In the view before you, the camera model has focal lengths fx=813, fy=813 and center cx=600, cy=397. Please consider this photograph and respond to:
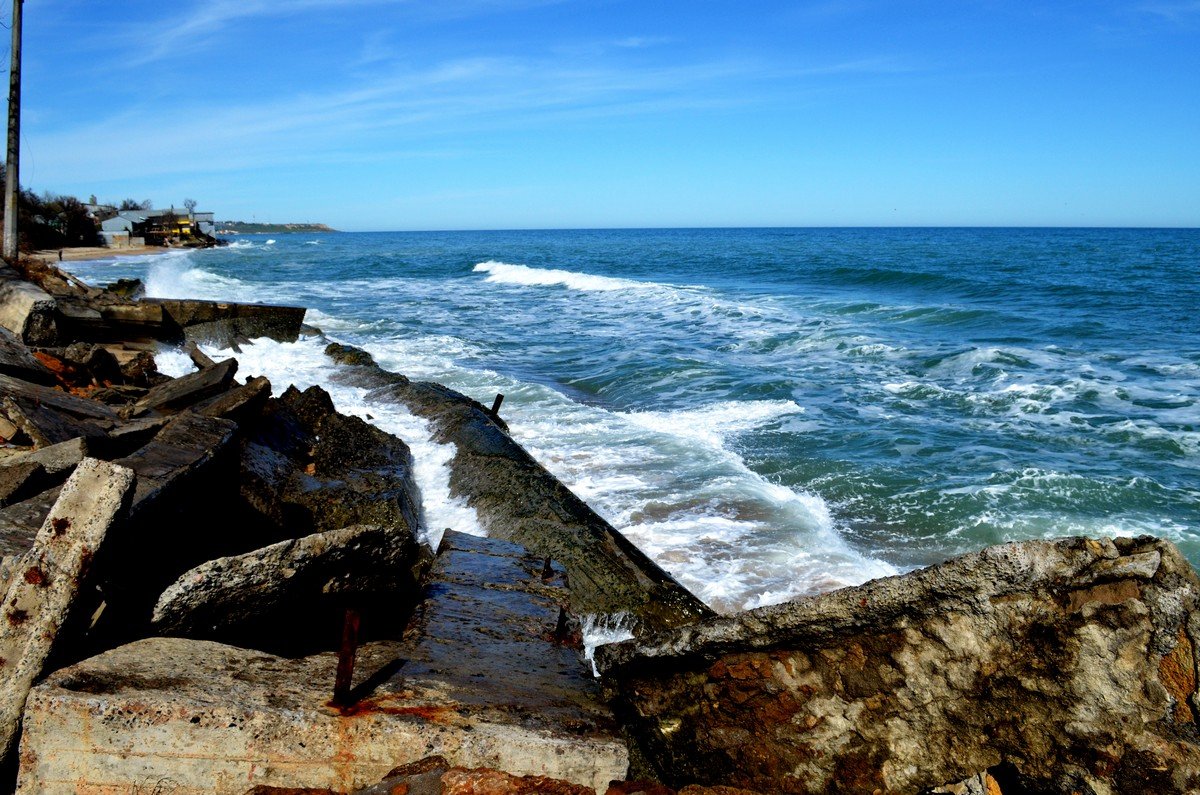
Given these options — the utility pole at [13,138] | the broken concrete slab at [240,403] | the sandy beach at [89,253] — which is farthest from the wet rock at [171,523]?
the sandy beach at [89,253]

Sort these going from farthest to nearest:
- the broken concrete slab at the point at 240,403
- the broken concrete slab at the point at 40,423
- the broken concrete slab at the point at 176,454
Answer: the broken concrete slab at the point at 240,403 → the broken concrete slab at the point at 40,423 → the broken concrete slab at the point at 176,454

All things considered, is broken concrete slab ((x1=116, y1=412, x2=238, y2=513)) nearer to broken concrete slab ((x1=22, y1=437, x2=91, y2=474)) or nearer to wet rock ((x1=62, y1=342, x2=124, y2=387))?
broken concrete slab ((x1=22, y1=437, x2=91, y2=474))

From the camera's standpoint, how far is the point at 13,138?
16609 millimetres

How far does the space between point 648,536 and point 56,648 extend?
5.42 m

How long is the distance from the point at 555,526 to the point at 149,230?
68623mm

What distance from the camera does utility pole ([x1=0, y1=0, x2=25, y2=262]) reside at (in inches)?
648

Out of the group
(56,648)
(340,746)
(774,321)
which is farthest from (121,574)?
(774,321)

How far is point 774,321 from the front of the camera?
83.6 ft

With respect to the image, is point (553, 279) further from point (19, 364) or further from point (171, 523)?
point (171, 523)

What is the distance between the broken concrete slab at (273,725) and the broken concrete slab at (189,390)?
5.54m

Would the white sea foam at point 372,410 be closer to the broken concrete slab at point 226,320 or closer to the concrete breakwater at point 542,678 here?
the broken concrete slab at point 226,320

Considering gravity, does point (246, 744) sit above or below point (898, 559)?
above

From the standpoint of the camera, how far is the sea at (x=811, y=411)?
8289 millimetres

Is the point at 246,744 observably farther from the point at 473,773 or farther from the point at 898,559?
the point at 898,559
